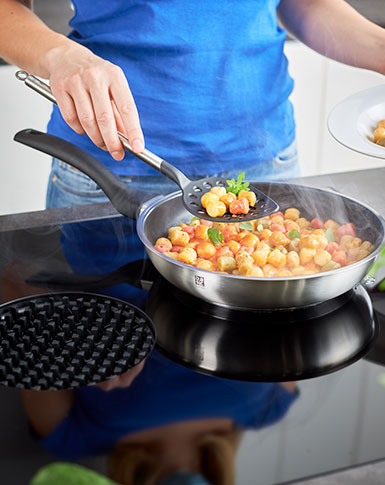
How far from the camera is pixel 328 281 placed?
2.79 feet

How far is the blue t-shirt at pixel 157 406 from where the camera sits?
0.69 meters

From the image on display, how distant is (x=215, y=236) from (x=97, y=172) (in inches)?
9.9

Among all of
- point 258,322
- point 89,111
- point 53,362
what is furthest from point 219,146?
point 53,362

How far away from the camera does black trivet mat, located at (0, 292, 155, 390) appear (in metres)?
0.79

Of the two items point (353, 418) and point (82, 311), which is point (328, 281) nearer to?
point (353, 418)

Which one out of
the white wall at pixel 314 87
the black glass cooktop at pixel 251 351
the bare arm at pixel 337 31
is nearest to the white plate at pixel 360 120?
the bare arm at pixel 337 31

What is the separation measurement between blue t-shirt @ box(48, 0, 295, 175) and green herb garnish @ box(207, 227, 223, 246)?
372 mm

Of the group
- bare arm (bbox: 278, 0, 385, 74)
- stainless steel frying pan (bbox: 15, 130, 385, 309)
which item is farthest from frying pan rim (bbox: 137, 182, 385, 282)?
bare arm (bbox: 278, 0, 385, 74)

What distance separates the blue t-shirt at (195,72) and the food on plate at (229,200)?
323mm

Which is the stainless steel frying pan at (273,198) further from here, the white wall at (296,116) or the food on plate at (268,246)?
the white wall at (296,116)

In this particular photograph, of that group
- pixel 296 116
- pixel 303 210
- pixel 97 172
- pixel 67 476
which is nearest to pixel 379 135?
pixel 303 210

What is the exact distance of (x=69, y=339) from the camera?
86 centimetres

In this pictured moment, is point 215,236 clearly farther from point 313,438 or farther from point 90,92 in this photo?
point 313,438

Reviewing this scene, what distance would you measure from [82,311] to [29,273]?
171 mm
